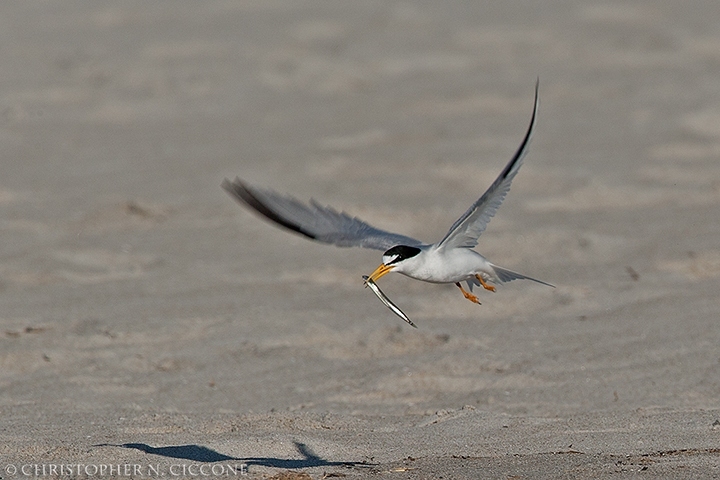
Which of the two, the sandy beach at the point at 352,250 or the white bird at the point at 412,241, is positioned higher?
the white bird at the point at 412,241

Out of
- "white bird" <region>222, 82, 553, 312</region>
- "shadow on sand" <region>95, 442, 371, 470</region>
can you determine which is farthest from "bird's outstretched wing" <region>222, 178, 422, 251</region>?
"shadow on sand" <region>95, 442, 371, 470</region>

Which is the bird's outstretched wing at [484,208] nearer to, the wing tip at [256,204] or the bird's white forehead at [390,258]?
the bird's white forehead at [390,258]

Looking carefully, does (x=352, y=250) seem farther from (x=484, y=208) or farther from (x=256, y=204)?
(x=484, y=208)

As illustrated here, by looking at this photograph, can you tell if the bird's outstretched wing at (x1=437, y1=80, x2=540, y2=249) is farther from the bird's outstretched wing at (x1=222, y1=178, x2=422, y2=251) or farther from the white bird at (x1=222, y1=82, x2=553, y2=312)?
the bird's outstretched wing at (x1=222, y1=178, x2=422, y2=251)

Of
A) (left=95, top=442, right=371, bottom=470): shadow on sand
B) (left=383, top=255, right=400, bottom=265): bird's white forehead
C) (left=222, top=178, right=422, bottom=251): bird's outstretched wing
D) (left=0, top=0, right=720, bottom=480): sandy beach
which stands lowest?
(left=0, top=0, right=720, bottom=480): sandy beach

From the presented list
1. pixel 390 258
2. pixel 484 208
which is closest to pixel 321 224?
pixel 390 258

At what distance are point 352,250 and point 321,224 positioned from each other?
101 inches

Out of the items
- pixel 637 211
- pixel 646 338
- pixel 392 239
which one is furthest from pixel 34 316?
pixel 637 211

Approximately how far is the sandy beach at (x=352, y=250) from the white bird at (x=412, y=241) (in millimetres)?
669

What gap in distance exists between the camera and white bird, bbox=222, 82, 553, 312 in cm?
512

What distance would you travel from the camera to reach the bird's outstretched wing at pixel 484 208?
4.73m

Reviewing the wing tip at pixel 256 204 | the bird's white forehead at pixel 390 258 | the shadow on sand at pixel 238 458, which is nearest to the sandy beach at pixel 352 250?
the shadow on sand at pixel 238 458

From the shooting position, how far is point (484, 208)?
510 centimetres

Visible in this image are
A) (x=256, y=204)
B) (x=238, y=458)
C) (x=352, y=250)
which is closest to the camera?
(x=238, y=458)
